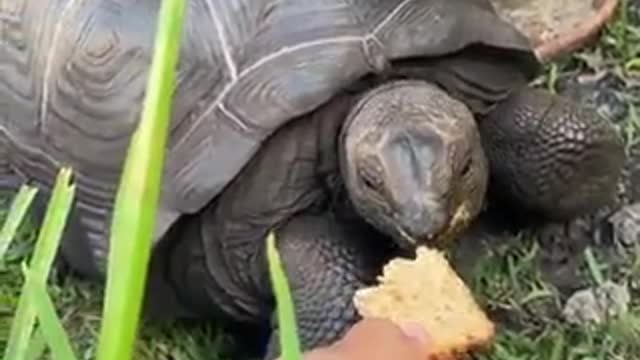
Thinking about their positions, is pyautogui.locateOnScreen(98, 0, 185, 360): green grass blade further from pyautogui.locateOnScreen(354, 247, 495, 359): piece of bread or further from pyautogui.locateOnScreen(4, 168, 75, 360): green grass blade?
pyautogui.locateOnScreen(354, 247, 495, 359): piece of bread

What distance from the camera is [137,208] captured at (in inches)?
39.8

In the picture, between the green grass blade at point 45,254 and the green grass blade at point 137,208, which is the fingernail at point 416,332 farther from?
the green grass blade at point 137,208

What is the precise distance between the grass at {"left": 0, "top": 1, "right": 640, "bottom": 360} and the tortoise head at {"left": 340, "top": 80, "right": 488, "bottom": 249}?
271 mm

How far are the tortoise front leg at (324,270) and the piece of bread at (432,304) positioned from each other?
364 millimetres

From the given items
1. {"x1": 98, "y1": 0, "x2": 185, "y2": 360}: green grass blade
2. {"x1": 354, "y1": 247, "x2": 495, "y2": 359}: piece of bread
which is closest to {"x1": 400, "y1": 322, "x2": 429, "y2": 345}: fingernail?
{"x1": 354, "y1": 247, "x2": 495, "y2": 359}: piece of bread

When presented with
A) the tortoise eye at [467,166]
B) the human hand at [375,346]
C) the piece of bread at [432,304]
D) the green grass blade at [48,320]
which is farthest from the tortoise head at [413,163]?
the green grass blade at [48,320]

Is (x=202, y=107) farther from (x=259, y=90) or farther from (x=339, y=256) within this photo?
(x=339, y=256)

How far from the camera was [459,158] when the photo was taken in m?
2.55

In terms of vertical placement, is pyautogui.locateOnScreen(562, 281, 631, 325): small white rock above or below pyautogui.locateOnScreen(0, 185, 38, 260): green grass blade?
below

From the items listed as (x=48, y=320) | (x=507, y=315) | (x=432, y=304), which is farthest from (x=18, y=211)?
(x=507, y=315)

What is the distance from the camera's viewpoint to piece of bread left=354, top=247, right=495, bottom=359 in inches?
74.7

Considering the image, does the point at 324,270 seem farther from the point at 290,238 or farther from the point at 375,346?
the point at 375,346

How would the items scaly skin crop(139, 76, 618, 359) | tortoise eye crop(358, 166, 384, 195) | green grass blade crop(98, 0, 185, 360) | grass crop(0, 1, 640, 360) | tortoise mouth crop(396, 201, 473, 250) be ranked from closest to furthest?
green grass blade crop(98, 0, 185, 360) < tortoise mouth crop(396, 201, 473, 250) < tortoise eye crop(358, 166, 384, 195) < scaly skin crop(139, 76, 618, 359) < grass crop(0, 1, 640, 360)

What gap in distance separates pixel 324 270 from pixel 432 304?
70cm
